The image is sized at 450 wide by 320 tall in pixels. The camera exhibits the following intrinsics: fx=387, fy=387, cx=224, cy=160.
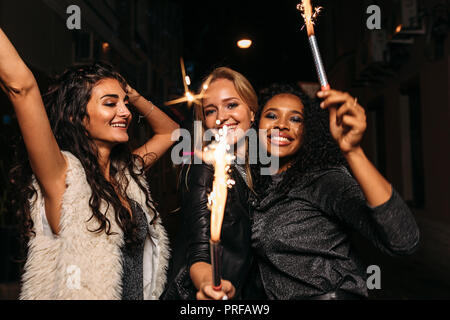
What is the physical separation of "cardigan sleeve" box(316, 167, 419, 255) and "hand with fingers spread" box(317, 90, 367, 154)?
0.25 m

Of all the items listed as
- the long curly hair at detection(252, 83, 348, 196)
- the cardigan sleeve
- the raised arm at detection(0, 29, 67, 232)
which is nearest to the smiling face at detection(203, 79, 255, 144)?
the long curly hair at detection(252, 83, 348, 196)

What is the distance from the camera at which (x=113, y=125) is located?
2104mm

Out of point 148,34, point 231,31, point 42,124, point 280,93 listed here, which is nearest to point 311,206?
point 280,93

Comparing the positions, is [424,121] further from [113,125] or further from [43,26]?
[113,125]

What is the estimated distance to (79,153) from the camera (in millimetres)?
2008

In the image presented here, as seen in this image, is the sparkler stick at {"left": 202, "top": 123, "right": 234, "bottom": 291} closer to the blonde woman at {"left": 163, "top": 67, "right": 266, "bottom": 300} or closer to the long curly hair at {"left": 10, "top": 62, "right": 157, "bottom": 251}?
the blonde woman at {"left": 163, "top": 67, "right": 266, "bottom": 300}

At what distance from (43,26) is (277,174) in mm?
4693

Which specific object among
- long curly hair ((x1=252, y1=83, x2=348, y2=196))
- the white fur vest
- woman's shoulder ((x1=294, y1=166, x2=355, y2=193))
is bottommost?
the white fur vest

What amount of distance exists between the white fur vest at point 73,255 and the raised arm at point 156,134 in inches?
31.7

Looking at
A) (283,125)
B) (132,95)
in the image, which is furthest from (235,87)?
(132,95)

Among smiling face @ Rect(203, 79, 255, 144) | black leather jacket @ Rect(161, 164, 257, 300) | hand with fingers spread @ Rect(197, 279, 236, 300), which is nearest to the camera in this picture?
hand with fingers spread @ Rect(197, 279, 236, 300)

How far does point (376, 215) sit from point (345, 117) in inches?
14.3

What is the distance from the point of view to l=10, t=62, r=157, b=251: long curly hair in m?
1.88

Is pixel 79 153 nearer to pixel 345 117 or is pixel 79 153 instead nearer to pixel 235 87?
pixel 235 87
